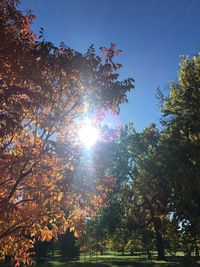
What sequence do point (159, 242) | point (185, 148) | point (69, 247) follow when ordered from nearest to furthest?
point (185, 148) → point (159, 242) → point (69, 247)

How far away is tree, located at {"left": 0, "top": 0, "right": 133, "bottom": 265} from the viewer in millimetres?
7344

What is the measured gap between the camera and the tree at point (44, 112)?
289 inches

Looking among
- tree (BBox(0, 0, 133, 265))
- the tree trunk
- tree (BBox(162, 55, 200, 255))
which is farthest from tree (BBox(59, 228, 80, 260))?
tree (BBox(0, 0, 133, 265))

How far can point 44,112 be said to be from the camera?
9.70 meters

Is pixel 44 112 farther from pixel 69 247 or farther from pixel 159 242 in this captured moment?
pixel 69 247

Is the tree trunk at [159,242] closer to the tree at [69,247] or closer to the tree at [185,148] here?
the tree at [69,247]

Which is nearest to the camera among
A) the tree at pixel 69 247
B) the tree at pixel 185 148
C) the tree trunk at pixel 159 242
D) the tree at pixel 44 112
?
the tree at pixel 44 112

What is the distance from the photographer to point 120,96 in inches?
349

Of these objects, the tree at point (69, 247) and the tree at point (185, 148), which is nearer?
the tree at point (185, 148)

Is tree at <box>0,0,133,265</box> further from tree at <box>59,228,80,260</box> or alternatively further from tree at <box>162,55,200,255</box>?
tree at <box>59,228,80,260</box>

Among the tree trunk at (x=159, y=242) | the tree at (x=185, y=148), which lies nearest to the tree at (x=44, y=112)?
the tree at (x=185, y=148)

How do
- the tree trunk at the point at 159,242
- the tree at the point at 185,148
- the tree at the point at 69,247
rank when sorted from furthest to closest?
the tree at the point at 69,247 → the tree trunk at the point at 159,242 → the tree at the point at 185,148

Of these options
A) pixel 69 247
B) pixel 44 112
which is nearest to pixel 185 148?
pixel 44 112

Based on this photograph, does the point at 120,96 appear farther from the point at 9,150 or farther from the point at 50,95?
the point at 9,150
